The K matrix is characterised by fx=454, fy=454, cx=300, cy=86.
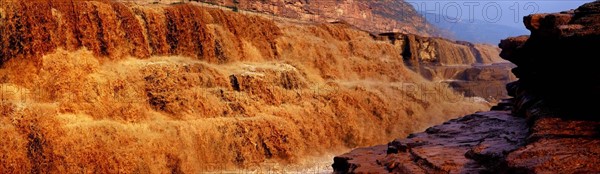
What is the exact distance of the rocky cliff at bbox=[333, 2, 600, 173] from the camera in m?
6.07

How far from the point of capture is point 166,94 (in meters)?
13.6

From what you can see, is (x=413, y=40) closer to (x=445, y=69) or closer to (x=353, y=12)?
→ (x=445, y=69)

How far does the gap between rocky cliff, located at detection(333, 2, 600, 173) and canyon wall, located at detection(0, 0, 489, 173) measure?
4.65 meters

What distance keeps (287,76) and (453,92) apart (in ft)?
48.9

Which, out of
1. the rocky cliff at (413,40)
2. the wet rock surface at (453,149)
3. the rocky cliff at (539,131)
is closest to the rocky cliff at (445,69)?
the rocky cliff at (413,40)

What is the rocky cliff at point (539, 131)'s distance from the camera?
6.07 m

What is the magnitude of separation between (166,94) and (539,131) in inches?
399

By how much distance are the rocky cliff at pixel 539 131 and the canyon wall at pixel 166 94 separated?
15.3 ft

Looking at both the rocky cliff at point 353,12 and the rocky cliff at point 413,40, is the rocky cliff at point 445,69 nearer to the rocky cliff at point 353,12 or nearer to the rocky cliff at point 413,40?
the rocky cliff at point 413,40

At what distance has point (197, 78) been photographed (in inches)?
566

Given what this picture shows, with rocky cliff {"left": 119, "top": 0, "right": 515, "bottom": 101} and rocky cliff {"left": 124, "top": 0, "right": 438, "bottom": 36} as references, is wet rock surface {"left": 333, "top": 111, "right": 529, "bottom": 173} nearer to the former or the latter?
rocky cliff {"left": 119, "top": 0, "right": 515, "bottom": 101}

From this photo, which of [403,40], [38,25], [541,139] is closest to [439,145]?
[541,139]

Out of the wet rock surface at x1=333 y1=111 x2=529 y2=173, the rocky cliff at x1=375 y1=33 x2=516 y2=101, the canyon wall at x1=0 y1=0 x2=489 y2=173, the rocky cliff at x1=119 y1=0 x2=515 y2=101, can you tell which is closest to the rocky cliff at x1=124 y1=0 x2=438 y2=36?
the rocky cliff at x1=119 y1=0 x2=515 y2=101

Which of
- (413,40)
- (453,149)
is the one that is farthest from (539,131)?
(413,40)
